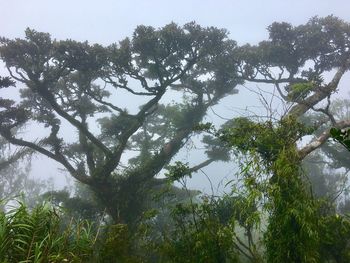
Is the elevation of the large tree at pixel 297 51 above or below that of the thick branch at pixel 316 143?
above

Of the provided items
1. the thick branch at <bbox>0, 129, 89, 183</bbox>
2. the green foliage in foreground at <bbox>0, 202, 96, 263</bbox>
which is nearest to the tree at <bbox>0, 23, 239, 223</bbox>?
the thick branch at <bbox>0, 129, 89, 183</bbox>

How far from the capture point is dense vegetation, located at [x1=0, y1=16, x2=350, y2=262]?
18.6 feet

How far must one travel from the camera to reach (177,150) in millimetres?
19297

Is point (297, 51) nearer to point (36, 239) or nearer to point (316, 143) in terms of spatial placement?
point (316, 143)

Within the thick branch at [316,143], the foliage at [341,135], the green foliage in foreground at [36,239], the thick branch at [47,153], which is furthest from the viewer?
the thick branch at [47,153]

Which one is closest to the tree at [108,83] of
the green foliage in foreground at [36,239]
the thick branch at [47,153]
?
A: the thick branch at [47,153]

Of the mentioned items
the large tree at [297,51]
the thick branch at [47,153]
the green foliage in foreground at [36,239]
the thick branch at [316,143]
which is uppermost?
the large tree at [297,51]

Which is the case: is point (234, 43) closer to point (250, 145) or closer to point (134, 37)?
point (134, 37)

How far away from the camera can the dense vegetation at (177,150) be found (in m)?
5.67

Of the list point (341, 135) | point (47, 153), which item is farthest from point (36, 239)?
point (47, 153)

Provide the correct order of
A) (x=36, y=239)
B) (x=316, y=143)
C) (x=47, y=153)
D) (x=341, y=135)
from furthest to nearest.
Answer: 1. (x=47, y=153)
2. (x=316, y=143)
3. (x=36, y=239)
4. (x=341, y=135)

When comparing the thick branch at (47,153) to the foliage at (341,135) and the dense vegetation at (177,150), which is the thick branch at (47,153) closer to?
the dense vegetation at (177,150)

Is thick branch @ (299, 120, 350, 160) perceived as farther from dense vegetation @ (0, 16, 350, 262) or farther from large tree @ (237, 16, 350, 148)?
large tree @ (237, 16, 350, 148)

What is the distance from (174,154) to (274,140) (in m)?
12.6
